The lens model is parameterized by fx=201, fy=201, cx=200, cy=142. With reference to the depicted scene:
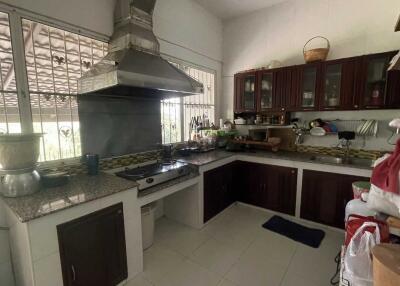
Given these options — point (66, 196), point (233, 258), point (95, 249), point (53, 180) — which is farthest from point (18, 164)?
point (233, 258)

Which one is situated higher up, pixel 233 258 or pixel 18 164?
pixel 18 164

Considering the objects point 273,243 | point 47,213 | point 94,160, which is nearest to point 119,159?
point 94,160

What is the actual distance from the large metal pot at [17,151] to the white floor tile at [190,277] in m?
1.38

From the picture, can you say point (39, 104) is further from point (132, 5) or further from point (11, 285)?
point (11, 285)

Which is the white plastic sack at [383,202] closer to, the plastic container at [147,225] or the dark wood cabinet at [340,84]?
the dark wood cabinet at [340,84]

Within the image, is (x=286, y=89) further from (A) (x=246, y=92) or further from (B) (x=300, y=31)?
(B) (x=300, y=31)

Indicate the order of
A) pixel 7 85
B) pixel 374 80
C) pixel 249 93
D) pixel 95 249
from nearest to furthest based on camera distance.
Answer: pixel 95 249
pixel 7 85
pixel 374 80
pixel 249 93

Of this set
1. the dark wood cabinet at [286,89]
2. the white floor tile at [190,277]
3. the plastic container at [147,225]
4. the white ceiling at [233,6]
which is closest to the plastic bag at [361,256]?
the white floor tile at [190,277]

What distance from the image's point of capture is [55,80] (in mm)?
1792

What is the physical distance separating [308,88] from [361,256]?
221cm

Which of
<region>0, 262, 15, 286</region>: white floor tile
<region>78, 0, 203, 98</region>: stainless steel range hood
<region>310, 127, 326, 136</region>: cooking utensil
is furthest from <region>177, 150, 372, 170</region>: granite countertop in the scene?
<region>0, 262, 15, 286</region>: white floor tile

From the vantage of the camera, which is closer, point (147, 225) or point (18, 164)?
point (18, 164)

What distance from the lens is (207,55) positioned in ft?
11.0

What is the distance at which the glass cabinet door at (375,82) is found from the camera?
2.22 m
